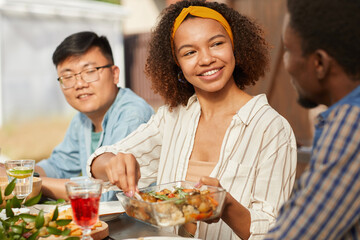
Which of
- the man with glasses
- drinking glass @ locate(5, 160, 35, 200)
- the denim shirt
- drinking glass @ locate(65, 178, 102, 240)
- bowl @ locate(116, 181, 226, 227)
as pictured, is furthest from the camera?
the man with glasses

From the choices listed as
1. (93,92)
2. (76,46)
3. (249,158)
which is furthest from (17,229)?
(76,46)

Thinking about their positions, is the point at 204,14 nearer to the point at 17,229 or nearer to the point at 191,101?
the point at 191,101

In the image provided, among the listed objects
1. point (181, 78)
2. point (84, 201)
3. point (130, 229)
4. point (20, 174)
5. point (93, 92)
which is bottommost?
point (130, 229)

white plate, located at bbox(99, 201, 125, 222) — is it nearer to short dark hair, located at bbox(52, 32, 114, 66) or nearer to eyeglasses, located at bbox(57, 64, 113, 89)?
eyeglasses, located at bbox(57, 64, 113, 89)

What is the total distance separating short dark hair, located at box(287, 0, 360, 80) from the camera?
100 centimetres

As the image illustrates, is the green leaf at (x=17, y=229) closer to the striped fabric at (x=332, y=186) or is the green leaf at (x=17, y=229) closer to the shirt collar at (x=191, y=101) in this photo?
the striped fabric at (x=332, y=186)

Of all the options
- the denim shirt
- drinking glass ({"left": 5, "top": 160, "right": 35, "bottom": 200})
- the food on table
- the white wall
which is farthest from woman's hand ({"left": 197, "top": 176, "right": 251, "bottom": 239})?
the white wall

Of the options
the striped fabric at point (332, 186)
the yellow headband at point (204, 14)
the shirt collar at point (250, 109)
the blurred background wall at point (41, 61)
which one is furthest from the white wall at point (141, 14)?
the striped fabric at point (332, 186)

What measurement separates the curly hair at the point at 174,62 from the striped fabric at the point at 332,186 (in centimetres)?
128

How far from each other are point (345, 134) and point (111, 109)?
7.45ft

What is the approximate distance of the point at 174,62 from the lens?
240 cm

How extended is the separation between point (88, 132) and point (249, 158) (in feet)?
5.20

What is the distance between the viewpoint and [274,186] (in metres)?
1.85

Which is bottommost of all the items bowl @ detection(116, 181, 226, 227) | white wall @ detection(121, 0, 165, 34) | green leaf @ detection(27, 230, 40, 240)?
green leaf @ detection(27, 230, 40, 240)
